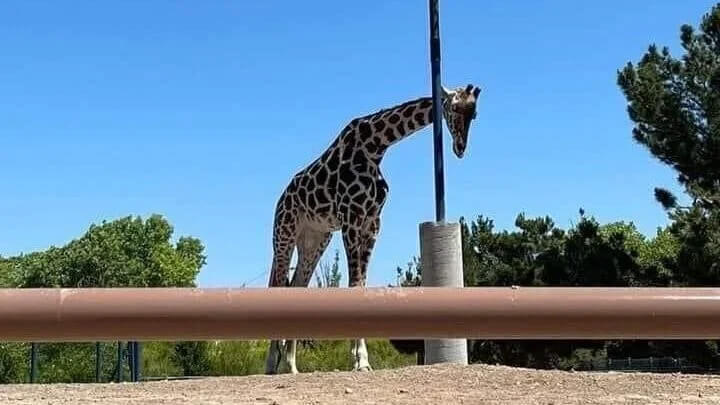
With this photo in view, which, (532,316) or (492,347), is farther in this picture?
(492,347)

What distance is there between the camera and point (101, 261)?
131 feet

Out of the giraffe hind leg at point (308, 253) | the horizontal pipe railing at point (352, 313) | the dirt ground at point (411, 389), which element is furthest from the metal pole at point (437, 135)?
the horizontal pipe railing at point (352, 313)

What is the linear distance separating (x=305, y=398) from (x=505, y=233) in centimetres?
2193

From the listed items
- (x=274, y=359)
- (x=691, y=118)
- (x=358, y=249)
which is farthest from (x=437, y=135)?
(x=691, y=118)

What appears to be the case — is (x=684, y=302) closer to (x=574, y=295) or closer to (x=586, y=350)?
(x=574, y=295)

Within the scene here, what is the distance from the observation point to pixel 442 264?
33.6 ft

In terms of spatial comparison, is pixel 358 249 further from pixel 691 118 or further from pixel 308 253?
pixel 691 118

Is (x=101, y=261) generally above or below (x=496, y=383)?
above

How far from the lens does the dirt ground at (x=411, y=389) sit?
24.2 feet

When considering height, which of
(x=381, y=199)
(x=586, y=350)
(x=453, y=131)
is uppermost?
(x=453, y=131)

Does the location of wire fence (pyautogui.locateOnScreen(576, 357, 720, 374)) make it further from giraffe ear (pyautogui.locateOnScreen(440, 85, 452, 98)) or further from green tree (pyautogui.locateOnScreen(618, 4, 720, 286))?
giraffe ear (pyautogui.locateOnScreen(440, 85, 452, 98))

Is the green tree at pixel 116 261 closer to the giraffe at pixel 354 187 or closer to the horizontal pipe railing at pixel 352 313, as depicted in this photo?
the giraffe at pixel 354 187

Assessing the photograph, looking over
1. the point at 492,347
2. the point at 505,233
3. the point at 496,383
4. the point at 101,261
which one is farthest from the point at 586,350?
the point at 101,261

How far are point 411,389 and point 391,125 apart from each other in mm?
3994
